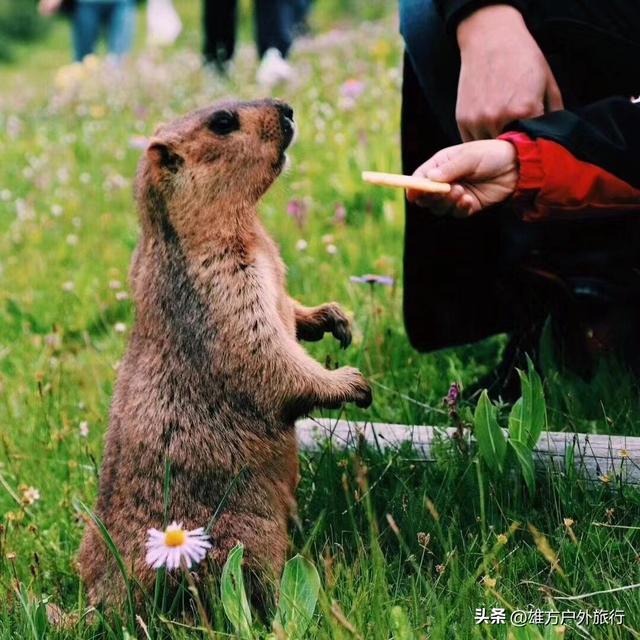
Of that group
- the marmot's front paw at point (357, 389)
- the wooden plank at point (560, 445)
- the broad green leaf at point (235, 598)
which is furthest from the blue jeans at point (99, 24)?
the broad green leaf at point (235, 598)

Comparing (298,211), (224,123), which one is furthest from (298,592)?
(298,211)

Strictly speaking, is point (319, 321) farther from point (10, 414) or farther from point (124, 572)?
point (10, 414)

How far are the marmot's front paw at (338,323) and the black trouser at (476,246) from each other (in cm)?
48

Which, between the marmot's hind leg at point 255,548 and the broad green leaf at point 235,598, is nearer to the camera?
the broad green leaf at point 235,598

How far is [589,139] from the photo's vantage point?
257 centimetres

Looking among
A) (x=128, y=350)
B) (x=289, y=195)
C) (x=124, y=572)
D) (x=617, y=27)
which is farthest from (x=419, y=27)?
(x=289, y=195)

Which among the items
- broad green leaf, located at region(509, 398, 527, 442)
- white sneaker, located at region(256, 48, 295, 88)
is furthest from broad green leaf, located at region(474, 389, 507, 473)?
→ white sneaker, located at region(256, 48, 295, 88)

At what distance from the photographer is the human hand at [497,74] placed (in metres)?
2.70

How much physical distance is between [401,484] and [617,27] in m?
1.47

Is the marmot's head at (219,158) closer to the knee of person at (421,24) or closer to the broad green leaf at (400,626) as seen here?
the knee of person at (421,24)

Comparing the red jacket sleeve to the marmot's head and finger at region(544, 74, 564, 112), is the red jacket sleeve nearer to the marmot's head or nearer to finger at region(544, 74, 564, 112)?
finger at region(544, 74, 564, 112)

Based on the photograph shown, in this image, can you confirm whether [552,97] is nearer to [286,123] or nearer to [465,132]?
[465,132]

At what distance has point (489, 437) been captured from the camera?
2.59 metres

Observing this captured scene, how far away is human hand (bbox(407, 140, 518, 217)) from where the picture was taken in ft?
7.91
